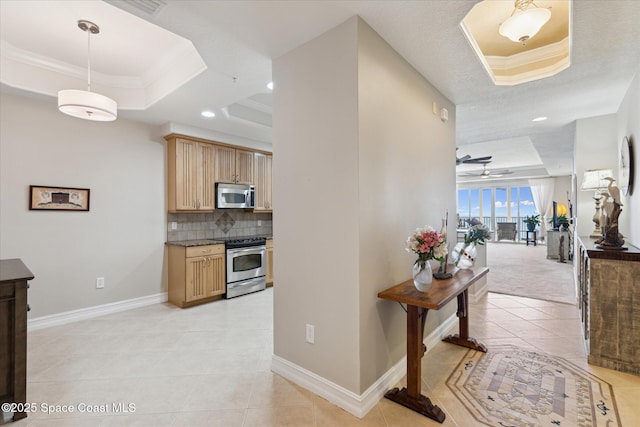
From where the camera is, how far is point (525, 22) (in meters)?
2.07

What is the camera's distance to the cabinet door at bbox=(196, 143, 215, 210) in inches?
177

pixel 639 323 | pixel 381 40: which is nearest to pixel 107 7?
pixel 381 40

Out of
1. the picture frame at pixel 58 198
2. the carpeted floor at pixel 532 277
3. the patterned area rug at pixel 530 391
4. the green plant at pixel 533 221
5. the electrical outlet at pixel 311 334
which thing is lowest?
the patterned area rug at pixel 530 391

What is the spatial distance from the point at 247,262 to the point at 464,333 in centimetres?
322

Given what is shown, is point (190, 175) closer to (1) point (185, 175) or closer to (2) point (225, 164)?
(1) point (185, 175)

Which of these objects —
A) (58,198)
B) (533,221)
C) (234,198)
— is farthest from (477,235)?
(533,221)

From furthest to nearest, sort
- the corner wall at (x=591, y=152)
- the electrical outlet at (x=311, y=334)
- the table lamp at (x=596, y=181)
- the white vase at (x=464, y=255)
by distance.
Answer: the corner wall at (x=591, y=152) < the table lamp at (x=596, y=181) < the white vase at (x=464, y=255) < the electrical outlet at (x=311, y=334)

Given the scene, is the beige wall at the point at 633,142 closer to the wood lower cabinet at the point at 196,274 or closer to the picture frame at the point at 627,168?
the picture frame at the point at 627,168

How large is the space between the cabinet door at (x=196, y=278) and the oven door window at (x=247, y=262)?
45cm

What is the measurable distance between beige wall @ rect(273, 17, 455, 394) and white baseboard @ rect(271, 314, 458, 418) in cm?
5

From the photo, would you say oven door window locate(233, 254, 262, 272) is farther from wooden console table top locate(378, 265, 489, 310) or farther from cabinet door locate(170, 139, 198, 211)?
wooden console table top locate(378, 265, 489, 310)

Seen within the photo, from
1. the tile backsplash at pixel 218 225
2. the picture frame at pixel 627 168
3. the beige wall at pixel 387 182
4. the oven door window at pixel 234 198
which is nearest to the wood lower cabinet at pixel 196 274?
the tile backsplash at pixel 218 225

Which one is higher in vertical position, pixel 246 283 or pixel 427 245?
pixel 427 245

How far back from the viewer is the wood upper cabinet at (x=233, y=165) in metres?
4.76
